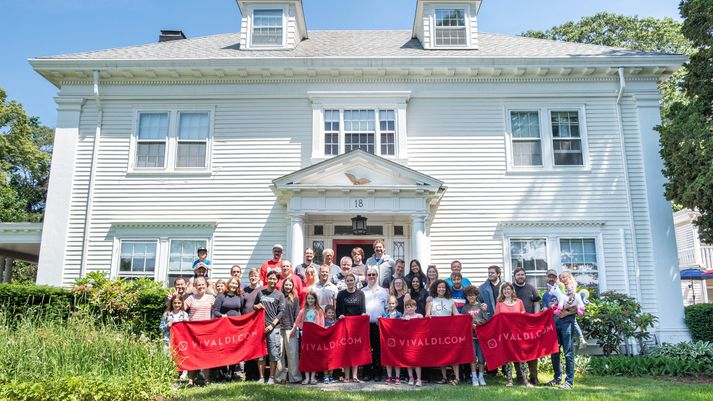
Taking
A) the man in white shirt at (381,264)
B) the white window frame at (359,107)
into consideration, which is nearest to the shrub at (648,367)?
the man in white shirt at (381,264)

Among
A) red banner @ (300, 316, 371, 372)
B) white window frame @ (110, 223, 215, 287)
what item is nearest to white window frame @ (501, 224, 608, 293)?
red banner @ (300, 316, 371, 372)

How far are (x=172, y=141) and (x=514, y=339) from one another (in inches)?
391

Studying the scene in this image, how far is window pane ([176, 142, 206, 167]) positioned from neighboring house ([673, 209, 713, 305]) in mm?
23264

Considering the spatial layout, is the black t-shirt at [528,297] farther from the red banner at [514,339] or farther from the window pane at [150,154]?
the window pane at [150,154]

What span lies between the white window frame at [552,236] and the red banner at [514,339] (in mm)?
4645

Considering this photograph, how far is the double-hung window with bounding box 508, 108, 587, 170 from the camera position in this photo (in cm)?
1312

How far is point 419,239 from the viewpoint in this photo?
455 inches

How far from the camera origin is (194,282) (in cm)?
870

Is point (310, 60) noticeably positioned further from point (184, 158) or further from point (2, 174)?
point (2, 174)

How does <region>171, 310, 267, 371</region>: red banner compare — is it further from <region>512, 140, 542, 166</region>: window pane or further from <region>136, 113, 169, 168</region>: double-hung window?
<region>512, 140, 542, 166</region>: window pane

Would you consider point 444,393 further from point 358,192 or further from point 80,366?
point 358,192

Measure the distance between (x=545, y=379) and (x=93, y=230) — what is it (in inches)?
438

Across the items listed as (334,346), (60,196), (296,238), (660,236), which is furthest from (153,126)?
(660,236)

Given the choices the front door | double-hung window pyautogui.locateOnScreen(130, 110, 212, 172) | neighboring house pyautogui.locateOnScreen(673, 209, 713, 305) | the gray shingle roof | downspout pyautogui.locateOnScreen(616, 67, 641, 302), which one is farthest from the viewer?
neighboring house pyautogui.locateOnScreen(673, 209, 713, 305)
